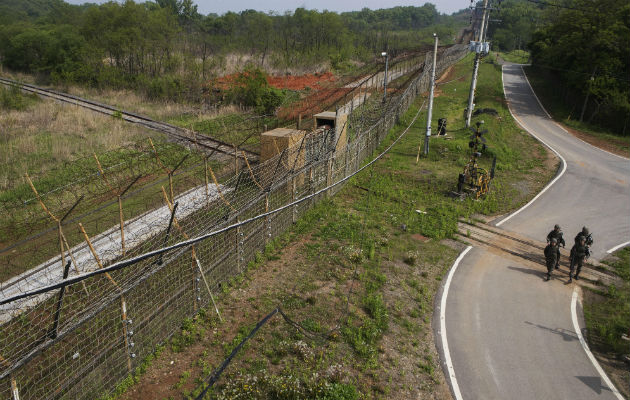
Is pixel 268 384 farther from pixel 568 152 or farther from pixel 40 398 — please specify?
pixel 568 152

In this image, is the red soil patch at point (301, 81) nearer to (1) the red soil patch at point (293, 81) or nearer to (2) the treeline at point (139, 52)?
(1) the red soil patch at point (293, 81)

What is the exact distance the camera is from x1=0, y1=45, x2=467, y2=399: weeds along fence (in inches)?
254

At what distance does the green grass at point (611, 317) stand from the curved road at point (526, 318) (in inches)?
14.7

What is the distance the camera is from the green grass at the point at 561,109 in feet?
98.2

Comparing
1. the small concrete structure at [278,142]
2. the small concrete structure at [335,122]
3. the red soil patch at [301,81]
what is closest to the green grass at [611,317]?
the small concrete structure at [278,142]

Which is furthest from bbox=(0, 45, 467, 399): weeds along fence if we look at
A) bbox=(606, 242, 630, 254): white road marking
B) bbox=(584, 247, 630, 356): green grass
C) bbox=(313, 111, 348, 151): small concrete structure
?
bbox=(606, 242, 630, 254): white road marking

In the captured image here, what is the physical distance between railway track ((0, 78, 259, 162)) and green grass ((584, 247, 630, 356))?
1300 centimetres

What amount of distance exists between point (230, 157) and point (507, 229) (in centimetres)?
1336

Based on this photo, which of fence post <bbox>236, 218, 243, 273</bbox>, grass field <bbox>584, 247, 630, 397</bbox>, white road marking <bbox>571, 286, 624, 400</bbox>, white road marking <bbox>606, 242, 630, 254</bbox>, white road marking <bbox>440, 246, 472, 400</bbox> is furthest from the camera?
Result: white road marking <bbox>606, 242, 630, 254</bbox>

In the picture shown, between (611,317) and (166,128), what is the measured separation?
2540 centimetres

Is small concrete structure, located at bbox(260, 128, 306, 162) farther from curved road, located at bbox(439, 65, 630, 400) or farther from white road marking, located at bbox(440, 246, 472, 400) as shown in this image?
curved road, located at bbox(439, 65, 630, 400)

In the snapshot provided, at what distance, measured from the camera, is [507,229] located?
15.2m

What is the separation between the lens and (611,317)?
1028 centimetres

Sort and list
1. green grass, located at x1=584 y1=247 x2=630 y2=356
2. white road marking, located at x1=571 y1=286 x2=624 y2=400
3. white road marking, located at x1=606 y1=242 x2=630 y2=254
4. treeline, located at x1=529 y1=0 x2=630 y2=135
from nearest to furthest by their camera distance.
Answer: white road marking, located at x1=571 y1=286 x2=624 y2=400, green grass, located at x1=584 y1=247 x2=630 y2=356, white road marking, located at x1=606 y1=242 x2=630 y2=254, treeline, located at x1=529 y1=0 x2=630 y2=135
